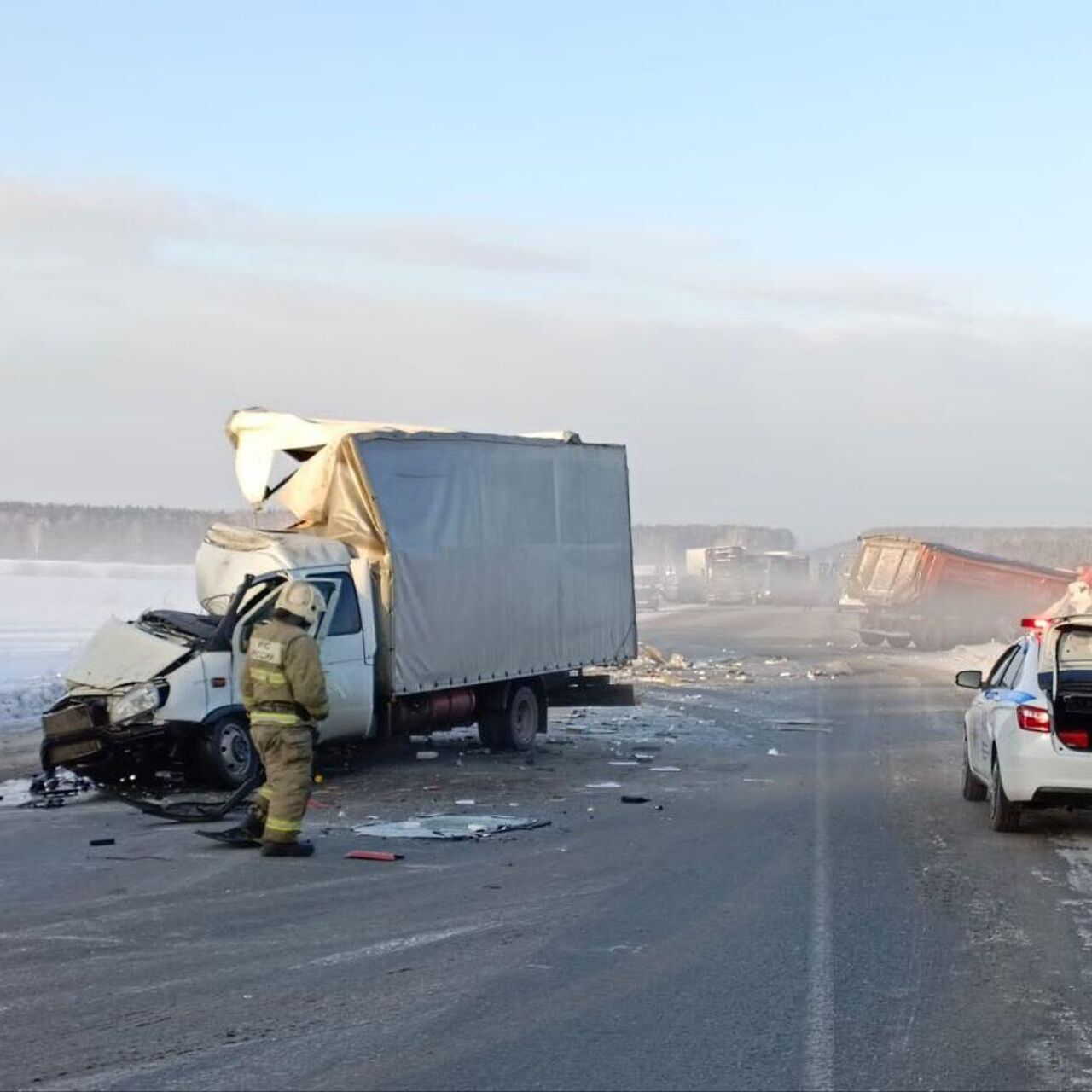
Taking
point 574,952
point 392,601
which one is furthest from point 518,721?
point 574,952

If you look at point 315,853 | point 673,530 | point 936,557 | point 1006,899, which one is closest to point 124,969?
point 315,853

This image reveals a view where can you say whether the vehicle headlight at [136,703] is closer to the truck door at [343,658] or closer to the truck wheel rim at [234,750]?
the truck wheel rim at [234,750]

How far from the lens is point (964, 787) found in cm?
1399

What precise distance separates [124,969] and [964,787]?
27.9ft

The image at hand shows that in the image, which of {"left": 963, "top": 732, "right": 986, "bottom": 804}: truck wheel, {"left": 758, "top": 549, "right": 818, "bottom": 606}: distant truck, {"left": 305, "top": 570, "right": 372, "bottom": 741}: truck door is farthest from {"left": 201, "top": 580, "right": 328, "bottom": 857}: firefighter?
{"left": 758, "top": 549, "right": 818, "bottom": 606}: distant truck

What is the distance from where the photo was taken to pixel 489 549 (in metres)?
17.5

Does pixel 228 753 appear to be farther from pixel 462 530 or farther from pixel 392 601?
pixel 462 530

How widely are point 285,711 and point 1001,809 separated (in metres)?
5.08

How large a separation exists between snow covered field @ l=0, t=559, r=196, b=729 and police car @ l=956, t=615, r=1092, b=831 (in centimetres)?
864

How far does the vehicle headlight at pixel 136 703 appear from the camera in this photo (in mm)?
13562

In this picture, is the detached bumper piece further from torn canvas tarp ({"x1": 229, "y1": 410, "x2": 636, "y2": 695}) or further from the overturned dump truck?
torn canvas tarp ({"x1": 229, "y1": 410, "x2": 636, "y2": 695})

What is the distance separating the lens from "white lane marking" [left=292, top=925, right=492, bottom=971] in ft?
24.8

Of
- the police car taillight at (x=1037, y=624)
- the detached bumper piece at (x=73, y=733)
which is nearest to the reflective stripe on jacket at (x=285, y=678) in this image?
the detached bumper piece at (x=73, y=733)

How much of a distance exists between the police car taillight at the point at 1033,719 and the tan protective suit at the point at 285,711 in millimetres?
4722
